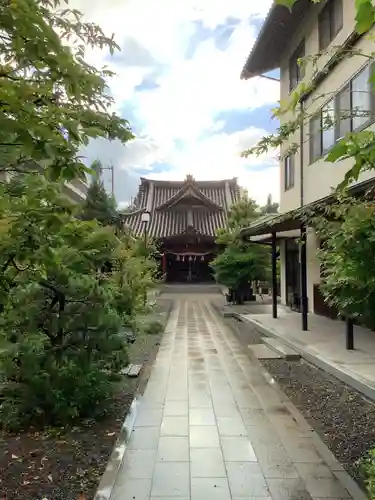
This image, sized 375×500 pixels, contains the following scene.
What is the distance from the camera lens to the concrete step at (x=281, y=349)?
804 centimetres

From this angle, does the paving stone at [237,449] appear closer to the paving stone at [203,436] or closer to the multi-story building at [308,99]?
the paving stone at [203,436]

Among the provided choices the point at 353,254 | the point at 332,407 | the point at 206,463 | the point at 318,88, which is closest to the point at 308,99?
the point at 318,88

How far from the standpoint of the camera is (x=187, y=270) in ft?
109

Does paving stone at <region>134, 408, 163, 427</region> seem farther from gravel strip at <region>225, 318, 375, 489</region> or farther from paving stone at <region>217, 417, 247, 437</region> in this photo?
gravel strip at <region>225, 318, 375, 489</region>

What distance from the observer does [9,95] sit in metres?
1.68

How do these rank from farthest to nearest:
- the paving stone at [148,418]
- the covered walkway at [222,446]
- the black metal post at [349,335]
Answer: the black metal post at [349,335] → the paving stone at [148,418] → the covered walkway at [222,446]

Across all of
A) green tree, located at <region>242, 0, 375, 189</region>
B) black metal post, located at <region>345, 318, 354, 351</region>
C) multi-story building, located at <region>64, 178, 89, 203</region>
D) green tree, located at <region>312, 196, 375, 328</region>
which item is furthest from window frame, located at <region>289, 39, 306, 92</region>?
green tree, located at <region>242, 0, 375, 189</region>

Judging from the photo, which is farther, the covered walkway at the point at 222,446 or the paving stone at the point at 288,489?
the covered walkway at the point at 222,446

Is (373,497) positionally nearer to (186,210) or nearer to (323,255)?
(323,255)

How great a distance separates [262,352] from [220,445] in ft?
15.6

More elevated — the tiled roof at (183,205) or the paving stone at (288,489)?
the tiled roof at (183,205)

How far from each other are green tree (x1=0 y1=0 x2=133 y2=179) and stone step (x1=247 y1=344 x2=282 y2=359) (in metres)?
6.95

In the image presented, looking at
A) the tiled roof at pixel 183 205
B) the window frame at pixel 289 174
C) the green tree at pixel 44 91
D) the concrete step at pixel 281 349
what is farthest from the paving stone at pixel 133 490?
the tiled roof at pixel 183 205

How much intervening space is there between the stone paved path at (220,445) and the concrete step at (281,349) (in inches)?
34.2
